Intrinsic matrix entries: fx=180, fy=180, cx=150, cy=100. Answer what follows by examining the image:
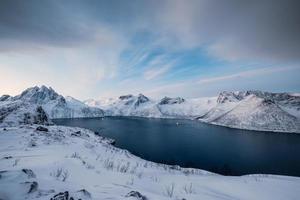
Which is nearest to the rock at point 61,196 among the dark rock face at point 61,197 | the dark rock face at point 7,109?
the dark rock face at point 61,197

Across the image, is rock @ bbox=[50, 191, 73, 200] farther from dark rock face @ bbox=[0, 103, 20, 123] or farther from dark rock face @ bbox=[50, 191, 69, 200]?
dark rock face @ bbox=[0, 103, 20, 123]

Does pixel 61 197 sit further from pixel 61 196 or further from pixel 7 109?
pixel 7 109

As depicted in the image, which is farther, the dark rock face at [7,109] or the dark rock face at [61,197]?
the dark rock face at [7,109]

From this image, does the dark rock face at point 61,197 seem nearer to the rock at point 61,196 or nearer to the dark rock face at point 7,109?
the rock at point 61,196

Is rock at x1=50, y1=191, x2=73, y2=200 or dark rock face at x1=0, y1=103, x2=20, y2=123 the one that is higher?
dark rock face at x1=0, y1=103, x2=20, y2=123

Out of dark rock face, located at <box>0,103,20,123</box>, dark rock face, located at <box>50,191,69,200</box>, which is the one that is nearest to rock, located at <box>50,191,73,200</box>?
dark rock face, located at <box>50,191,69,200</box>

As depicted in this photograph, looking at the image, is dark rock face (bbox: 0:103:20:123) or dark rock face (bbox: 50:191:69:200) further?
dark rock face (bbox: 0:103:20:123)

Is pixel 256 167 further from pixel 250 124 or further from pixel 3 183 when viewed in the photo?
pixel 250 124

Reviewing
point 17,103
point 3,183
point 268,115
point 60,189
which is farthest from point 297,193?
point 268,115

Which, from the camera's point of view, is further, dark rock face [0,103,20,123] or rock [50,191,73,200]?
dark rock face [0,103,20,123]

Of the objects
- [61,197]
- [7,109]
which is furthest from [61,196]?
[7,109]

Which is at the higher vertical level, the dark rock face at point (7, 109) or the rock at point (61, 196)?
the dark rock face at point (7, 109)
